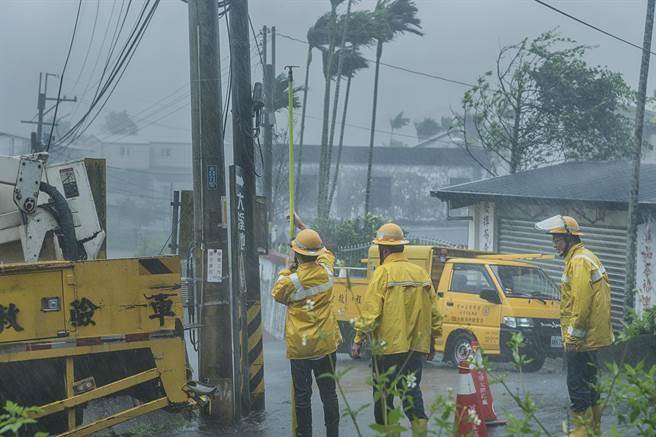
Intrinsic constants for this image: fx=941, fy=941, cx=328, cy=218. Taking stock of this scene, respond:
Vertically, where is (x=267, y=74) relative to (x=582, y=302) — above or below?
above

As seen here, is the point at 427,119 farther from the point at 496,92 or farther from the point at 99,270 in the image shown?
the point at 99,270

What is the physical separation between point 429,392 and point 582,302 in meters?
4.38

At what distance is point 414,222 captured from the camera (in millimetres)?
59719

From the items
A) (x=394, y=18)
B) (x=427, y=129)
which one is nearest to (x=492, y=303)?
(x=394, y=18)

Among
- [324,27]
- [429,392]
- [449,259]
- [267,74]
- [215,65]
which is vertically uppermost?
[324,27]

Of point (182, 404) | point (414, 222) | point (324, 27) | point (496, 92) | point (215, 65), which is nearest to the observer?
point (182, 404)

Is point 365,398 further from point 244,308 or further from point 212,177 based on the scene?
point 212,177

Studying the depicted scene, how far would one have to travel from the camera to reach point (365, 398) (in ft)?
36.2

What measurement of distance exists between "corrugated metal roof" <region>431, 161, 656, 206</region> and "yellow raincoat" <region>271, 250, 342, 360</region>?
1046 centimetres

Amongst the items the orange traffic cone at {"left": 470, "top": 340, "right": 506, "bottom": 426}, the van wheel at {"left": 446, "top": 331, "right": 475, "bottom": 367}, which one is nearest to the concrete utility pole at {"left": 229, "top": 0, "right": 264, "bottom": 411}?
the orange traffic cone at {"left": 470, "top": 340, "right": 506, "bottom": 426}

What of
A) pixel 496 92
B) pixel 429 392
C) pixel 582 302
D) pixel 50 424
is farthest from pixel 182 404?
pixel 496 92

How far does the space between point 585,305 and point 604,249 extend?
11679 mm

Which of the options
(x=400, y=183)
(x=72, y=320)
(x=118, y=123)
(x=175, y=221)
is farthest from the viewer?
(x=118, y=123)

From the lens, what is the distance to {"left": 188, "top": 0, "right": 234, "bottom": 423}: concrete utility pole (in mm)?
9266
